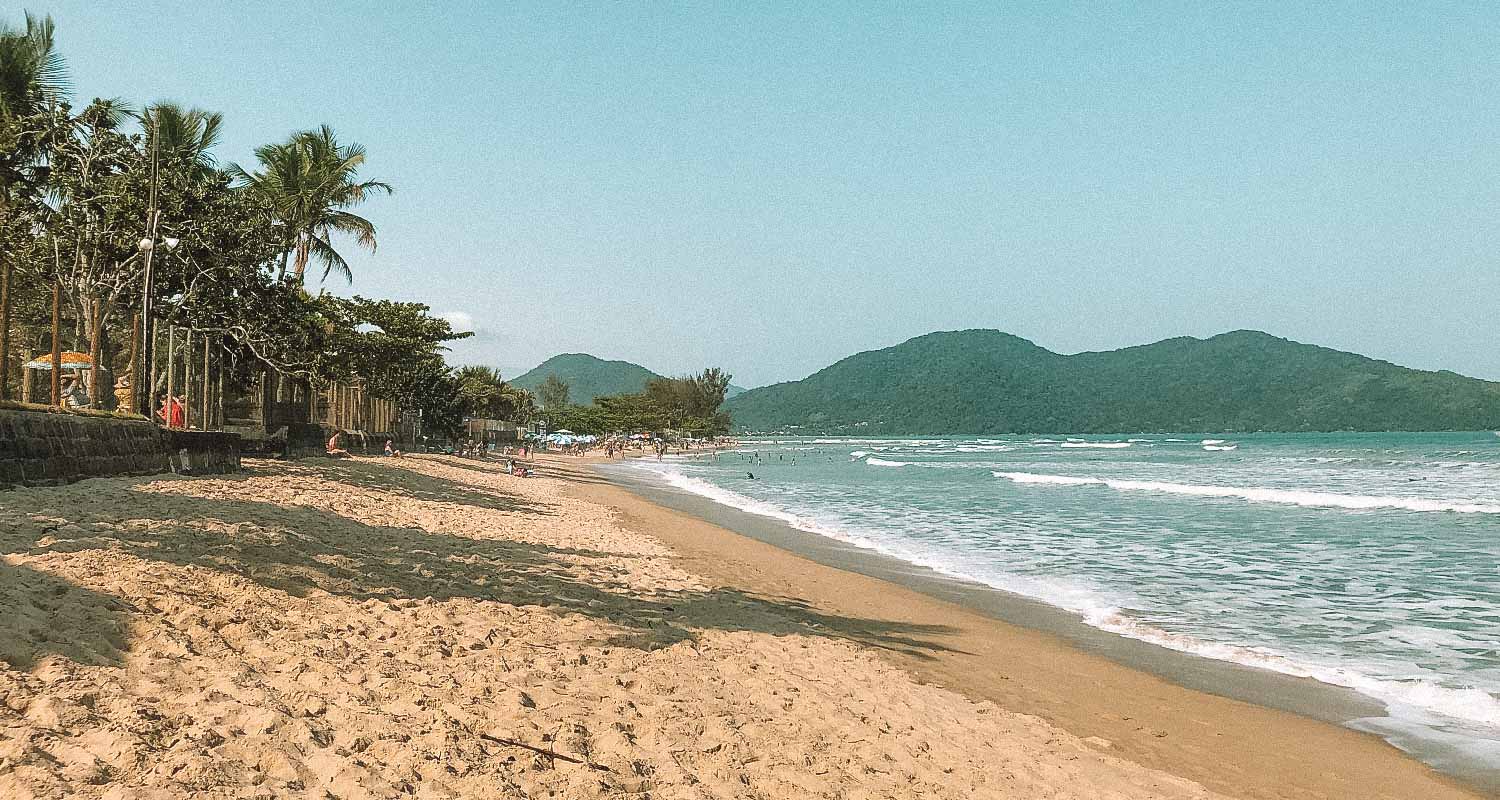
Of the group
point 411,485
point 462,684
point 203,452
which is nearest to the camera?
point 462,684

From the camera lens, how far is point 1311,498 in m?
27.8

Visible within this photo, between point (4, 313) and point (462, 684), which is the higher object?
point (4, 313)

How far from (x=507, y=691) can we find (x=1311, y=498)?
29850 millimetres

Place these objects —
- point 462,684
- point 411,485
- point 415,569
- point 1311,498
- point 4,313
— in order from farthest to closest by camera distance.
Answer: point 1311,498 < point 411,485 < point 4,313 < point 415,569 < point 462,684

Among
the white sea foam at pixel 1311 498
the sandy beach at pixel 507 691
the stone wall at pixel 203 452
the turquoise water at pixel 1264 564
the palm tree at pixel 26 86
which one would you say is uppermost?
the palm tree at pixel 26 86

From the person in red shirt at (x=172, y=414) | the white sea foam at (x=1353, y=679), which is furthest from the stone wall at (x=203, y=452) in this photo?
the white sea foam at (x=1353, y=679)

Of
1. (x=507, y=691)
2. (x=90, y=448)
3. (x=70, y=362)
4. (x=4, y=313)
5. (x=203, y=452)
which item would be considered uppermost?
(x=4, y=313)

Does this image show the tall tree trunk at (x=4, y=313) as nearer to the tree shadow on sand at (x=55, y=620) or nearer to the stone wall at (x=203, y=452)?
the stone wall at (x=203, y=452)

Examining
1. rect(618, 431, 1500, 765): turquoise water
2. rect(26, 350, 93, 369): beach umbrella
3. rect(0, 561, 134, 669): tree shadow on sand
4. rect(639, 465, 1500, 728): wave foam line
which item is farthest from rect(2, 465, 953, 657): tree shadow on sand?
rect(26, 350, 93, 369): beach umbrella

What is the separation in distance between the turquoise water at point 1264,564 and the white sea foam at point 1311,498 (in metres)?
0.10

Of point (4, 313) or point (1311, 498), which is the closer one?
point (4, 313)

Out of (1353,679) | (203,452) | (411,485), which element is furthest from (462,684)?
(411,485)

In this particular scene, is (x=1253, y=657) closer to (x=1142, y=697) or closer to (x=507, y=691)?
(x=1142, y=697)

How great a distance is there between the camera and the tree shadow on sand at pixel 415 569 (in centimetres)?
676
